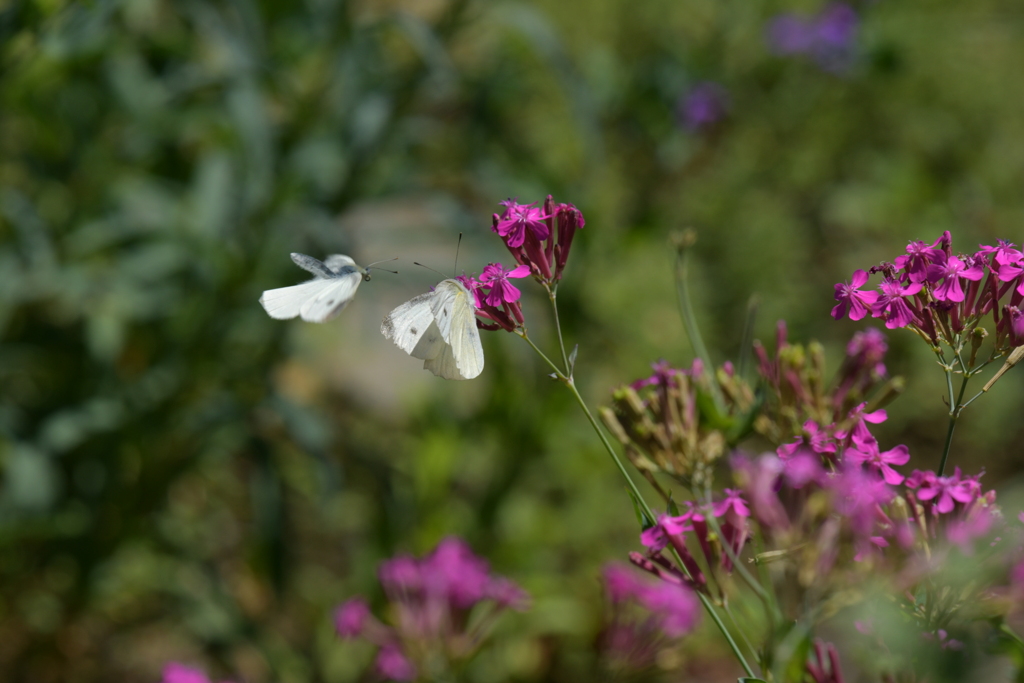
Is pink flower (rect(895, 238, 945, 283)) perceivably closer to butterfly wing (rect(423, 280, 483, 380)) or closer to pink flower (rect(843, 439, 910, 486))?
pink flower (rect(843, 439, 910, 486))

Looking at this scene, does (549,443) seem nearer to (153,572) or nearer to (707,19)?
(153,572)

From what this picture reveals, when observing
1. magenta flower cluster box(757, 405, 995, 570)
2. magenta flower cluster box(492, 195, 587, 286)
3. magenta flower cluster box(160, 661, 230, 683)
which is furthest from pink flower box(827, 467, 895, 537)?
magenta flower cluster box(160, 661, 230, 683)

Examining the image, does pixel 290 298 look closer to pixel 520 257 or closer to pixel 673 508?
pixel 520 257

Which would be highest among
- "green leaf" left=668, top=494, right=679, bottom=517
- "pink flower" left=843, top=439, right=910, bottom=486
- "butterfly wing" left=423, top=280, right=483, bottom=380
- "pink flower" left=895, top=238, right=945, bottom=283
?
"pink flower" left=895, top=238, right=945, bottom=283

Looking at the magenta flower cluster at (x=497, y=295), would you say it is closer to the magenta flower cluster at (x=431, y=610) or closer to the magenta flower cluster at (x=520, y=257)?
the magenta flower cluster at (x=520, y=257)

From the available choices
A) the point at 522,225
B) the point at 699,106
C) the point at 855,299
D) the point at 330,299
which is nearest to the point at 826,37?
the point at 699,106

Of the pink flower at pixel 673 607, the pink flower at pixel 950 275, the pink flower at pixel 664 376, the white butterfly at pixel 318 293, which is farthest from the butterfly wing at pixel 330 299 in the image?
the pink flower at pixel 673 607

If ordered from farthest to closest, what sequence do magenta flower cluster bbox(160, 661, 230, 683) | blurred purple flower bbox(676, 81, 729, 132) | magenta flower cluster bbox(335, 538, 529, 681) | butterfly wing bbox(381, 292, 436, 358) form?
blurred purple flower bbox(676, 81, 729, 132) < magenta flower cluster bbox(335, 538, 529, 681) < magenta flower cluster bbox(160, 661, 230, 683) < butterfly wing bbox(381, 292, 436, 358)

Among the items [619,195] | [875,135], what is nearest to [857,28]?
[875,135]
